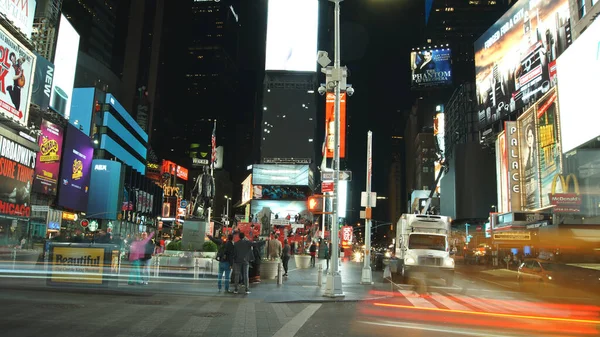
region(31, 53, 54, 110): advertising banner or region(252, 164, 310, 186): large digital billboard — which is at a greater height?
region(252, 164, 310, 186): large digital billboard

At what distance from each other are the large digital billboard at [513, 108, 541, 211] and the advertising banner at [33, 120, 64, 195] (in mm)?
52178

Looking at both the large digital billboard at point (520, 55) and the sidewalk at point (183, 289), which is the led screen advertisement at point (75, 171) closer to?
the sidewalk at point (183, 289)

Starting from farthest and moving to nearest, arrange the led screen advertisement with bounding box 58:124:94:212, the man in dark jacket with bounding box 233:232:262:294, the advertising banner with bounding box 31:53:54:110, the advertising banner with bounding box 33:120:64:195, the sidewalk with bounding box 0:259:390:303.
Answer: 1. the led screen advertisement with bounding box 58:124:94:212
2. the advertising banner with bounding box 33:120:64:195
3. the advertising banner with bounding box 31:53:54:110
4. the man in dark jacket with bounding box 233:232:262:294
5. the sidewalk with bounding box 0:259:390:303

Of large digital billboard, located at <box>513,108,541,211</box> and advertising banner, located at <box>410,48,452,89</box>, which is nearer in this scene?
large digital billboard, located at <box>513,108,541,211</box>

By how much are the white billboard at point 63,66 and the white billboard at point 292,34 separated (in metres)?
48.2

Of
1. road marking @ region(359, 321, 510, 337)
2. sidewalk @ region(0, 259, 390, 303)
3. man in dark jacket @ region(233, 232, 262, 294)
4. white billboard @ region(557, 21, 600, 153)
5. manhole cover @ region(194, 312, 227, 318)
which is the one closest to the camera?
road marking @ region(359, 321, 510, 337)

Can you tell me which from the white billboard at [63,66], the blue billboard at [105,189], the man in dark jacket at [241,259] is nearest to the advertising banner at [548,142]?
the man in dark jacket at [241,259]

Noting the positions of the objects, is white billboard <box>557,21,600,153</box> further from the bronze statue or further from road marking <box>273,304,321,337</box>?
the bronze statue

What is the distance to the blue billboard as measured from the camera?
7200cm

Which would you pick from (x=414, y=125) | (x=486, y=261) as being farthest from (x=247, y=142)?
(x=486, y=261)

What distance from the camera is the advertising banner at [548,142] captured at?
4066 cm

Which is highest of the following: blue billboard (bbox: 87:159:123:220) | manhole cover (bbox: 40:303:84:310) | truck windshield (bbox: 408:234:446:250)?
blue billboard (bbox: 87:159:123:220)

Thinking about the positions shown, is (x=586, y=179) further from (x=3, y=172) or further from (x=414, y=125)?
(x=414, y=125)

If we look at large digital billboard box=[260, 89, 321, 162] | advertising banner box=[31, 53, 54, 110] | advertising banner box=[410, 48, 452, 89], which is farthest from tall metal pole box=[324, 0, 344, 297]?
large digital billboard box=[260, 89, 321, 162]
